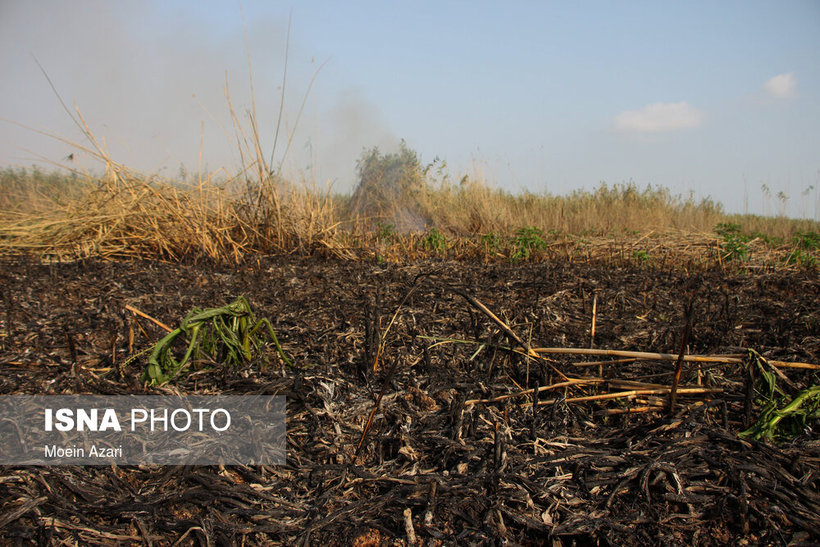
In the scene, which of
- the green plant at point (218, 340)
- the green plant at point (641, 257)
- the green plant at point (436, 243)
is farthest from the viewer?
the green plant at point (436, 243)

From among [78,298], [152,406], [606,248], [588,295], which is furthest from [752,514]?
[606,248]

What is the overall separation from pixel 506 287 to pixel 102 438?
6.83 ft

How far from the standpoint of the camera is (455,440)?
117 cm

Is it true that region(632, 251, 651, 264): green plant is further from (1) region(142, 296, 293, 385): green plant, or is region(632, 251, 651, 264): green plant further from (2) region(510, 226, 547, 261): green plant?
(1) region(142, 296, 293, 385): green plant

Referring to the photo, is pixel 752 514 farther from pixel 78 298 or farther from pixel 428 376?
pixel 78 298

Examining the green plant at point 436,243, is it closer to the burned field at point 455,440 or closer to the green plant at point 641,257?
the green plant at point 641,257

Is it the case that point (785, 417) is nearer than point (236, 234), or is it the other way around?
point (785, 417)

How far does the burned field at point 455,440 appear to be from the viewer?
92cm
